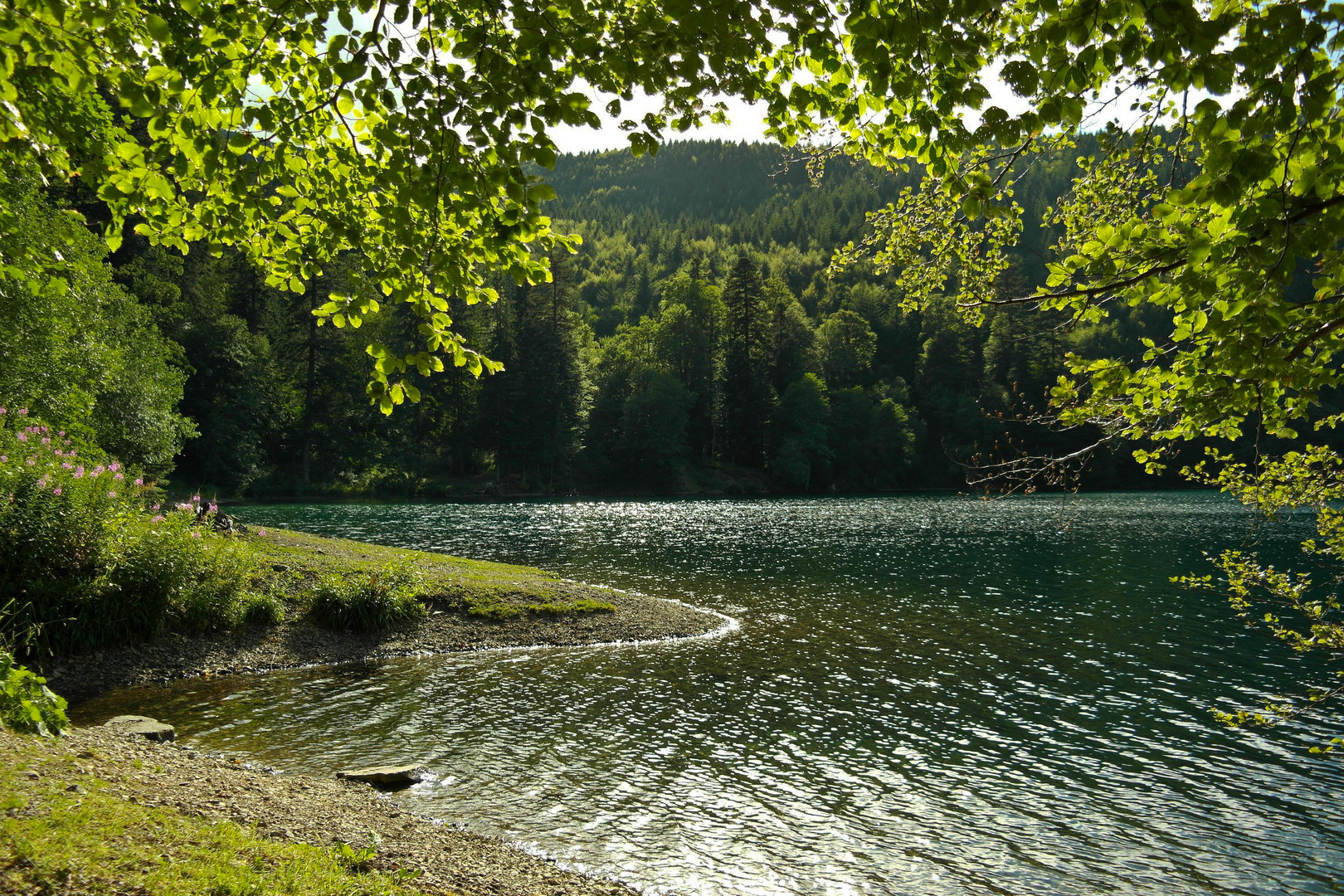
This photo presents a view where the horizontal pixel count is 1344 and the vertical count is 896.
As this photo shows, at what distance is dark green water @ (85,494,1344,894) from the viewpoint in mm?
8789

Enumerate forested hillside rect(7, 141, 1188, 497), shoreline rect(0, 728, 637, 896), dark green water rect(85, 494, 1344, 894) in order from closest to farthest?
shoreline rect(0, 728, 637, 896) → dark green water rect(85, 494, 1344, 894) → forested hillside rect(7, 141, 1188, 497)

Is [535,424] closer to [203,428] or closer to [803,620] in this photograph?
[203,428]

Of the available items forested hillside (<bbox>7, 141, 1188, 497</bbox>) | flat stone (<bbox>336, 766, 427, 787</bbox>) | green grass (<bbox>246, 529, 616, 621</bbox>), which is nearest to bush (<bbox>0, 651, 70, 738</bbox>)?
flat stone (<bbox>336, 766, 427, 787</bbox>)

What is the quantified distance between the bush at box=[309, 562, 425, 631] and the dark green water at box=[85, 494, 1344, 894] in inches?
87.5

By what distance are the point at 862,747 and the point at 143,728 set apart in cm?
1095

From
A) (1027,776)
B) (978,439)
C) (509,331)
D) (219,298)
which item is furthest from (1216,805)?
(978,439)

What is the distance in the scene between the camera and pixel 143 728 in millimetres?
10430

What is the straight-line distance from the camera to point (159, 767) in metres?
7.93

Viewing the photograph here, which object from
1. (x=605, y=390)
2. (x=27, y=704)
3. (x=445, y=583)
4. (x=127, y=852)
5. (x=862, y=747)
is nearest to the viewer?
(x=127, y=852)

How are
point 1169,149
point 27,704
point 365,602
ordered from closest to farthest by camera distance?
point 1169,149 → point 27,704 → point 365,602

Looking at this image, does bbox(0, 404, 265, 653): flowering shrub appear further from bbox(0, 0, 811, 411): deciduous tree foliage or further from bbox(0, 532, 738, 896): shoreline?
bbox(0, 0, 811, 411): deciduous tree foliage

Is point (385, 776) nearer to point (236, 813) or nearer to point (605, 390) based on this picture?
point (236, 813)

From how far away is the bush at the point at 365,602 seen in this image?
693 inches

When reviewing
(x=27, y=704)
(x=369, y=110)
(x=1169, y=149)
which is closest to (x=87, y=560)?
(x=27, y=704)
